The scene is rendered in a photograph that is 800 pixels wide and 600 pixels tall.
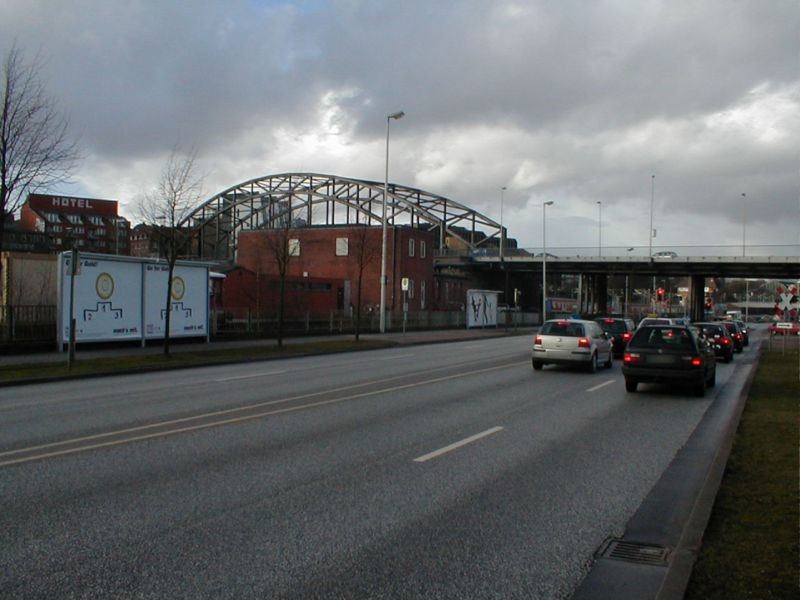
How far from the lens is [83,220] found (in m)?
83.3

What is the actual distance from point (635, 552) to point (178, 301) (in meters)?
24.2

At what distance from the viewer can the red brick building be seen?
236ft

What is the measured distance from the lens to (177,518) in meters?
6.07

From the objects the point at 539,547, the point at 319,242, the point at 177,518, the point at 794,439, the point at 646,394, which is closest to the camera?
the point at 539,547

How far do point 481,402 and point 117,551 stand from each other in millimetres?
9207

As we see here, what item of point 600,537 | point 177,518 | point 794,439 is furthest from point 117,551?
point 794,439

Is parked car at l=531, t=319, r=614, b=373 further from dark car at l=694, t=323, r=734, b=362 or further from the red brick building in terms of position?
the red brick building

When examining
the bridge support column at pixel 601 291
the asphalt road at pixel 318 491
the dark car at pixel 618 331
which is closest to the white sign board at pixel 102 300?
the asphalt road at pixel 318 491

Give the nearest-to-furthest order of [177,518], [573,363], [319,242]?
[177,518] < [573,363] < [319,242]

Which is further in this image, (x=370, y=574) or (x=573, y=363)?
(x=573, y=363)

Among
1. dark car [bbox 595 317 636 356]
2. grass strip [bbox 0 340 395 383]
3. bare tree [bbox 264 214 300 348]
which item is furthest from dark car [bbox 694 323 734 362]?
bare tree [bbox 264 214 300 348]

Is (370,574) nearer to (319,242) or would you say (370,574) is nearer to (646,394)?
(646,394)

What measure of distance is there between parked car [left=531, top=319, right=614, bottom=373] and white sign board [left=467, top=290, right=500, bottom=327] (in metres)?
32.6

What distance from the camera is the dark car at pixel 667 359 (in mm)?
15375
